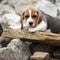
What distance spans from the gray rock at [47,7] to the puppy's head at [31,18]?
1395mm

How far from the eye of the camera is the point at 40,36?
164 inches

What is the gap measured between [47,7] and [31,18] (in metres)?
1.76

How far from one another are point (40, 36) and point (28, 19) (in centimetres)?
31

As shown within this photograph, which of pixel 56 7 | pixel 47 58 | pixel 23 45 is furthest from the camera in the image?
pixel 56 7

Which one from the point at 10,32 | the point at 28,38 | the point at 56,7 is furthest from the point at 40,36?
the point at 56,7

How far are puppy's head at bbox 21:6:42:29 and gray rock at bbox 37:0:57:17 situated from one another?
139 cm

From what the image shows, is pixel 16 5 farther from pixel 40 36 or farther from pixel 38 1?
pixel 40 36

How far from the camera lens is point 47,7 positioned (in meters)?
5.74

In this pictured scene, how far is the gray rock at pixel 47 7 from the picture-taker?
5.58 metres

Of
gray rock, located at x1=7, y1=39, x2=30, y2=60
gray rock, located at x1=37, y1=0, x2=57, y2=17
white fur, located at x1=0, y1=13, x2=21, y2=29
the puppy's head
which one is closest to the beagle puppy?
the puppy's head

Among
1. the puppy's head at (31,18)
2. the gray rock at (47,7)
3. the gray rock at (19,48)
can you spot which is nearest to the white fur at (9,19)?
the gray rock at (47,7)

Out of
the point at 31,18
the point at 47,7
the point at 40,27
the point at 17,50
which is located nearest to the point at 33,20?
the point at 31,18

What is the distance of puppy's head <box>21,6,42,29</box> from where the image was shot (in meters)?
4.01

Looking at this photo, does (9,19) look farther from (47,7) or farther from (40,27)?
(40,27)
